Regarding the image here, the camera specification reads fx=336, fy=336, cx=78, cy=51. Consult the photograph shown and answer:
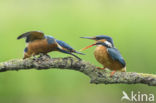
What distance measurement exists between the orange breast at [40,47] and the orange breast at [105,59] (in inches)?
11.5

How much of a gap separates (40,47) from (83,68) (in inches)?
12.6

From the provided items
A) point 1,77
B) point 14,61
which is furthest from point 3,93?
point 14,61

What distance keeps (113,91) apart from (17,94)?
2.22 meters

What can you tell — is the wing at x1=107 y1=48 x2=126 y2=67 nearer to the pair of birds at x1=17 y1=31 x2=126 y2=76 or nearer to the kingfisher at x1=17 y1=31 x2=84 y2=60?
the pair of birds at x1=17 y1=31 x2=126 y2=76

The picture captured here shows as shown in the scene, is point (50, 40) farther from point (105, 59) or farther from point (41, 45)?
point (105, 59)

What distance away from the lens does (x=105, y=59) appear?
2.15 m

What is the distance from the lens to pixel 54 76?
688 centimetres

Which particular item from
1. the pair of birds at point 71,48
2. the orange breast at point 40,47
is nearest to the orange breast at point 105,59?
the pair of birds at point 71,48

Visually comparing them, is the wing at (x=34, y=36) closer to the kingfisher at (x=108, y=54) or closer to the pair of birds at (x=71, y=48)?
the pair of birds at (x=71, y=48)

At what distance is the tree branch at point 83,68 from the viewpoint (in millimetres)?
2156

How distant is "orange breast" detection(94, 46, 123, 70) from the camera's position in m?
2.11

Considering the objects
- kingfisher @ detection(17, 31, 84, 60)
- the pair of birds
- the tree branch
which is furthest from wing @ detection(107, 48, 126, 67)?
kingfisher @ detection(17, 31, 84, 60)

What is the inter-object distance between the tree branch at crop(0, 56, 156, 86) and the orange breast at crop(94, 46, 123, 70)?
61 mm

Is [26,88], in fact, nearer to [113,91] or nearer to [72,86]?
[72,86]
